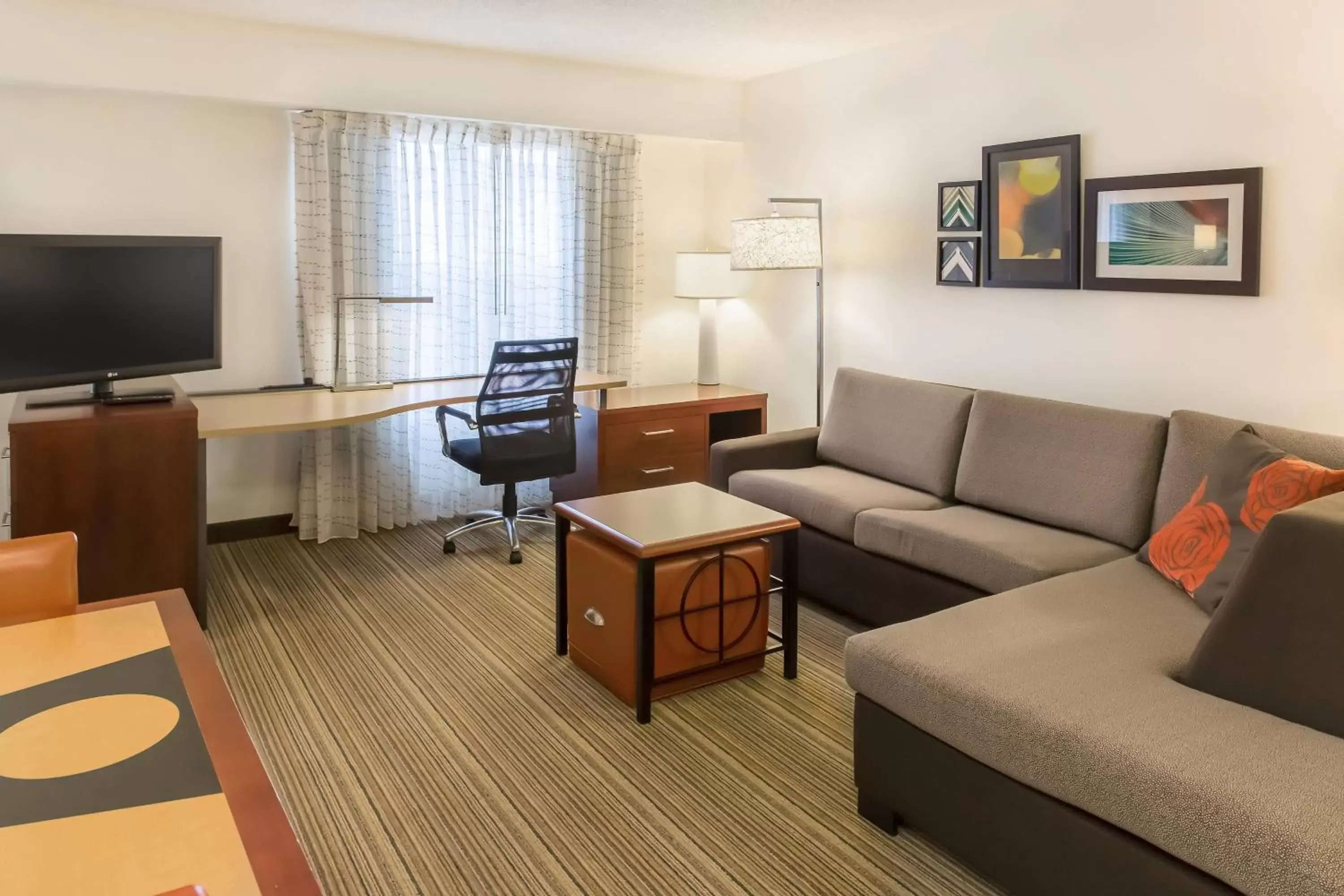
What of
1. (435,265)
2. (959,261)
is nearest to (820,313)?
(959,261)

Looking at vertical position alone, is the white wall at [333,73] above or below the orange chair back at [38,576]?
above

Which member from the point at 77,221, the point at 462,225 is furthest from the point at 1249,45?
the point at 77,221

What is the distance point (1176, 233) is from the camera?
350 centimetres

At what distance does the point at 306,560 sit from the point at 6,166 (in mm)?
2043

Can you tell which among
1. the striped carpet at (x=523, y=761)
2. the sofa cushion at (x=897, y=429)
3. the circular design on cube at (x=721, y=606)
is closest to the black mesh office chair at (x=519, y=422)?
the striped carpet at (x=523, y=761)

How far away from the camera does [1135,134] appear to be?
3.63m

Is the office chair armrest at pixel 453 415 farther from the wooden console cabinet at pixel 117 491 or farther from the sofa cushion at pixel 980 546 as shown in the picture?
the sofa cushion at pixel 980 546

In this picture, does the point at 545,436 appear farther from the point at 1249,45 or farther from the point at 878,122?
the point at 1249,45

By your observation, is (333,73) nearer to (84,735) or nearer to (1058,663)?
(84,735)

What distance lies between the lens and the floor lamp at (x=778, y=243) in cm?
472

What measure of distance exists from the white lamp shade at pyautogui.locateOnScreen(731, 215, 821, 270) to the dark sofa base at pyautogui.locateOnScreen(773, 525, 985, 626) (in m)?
1.45

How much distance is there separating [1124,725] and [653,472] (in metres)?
3.37

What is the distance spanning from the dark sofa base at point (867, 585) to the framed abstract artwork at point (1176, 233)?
1368mm

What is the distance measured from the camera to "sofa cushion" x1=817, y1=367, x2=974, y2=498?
13.1ft
